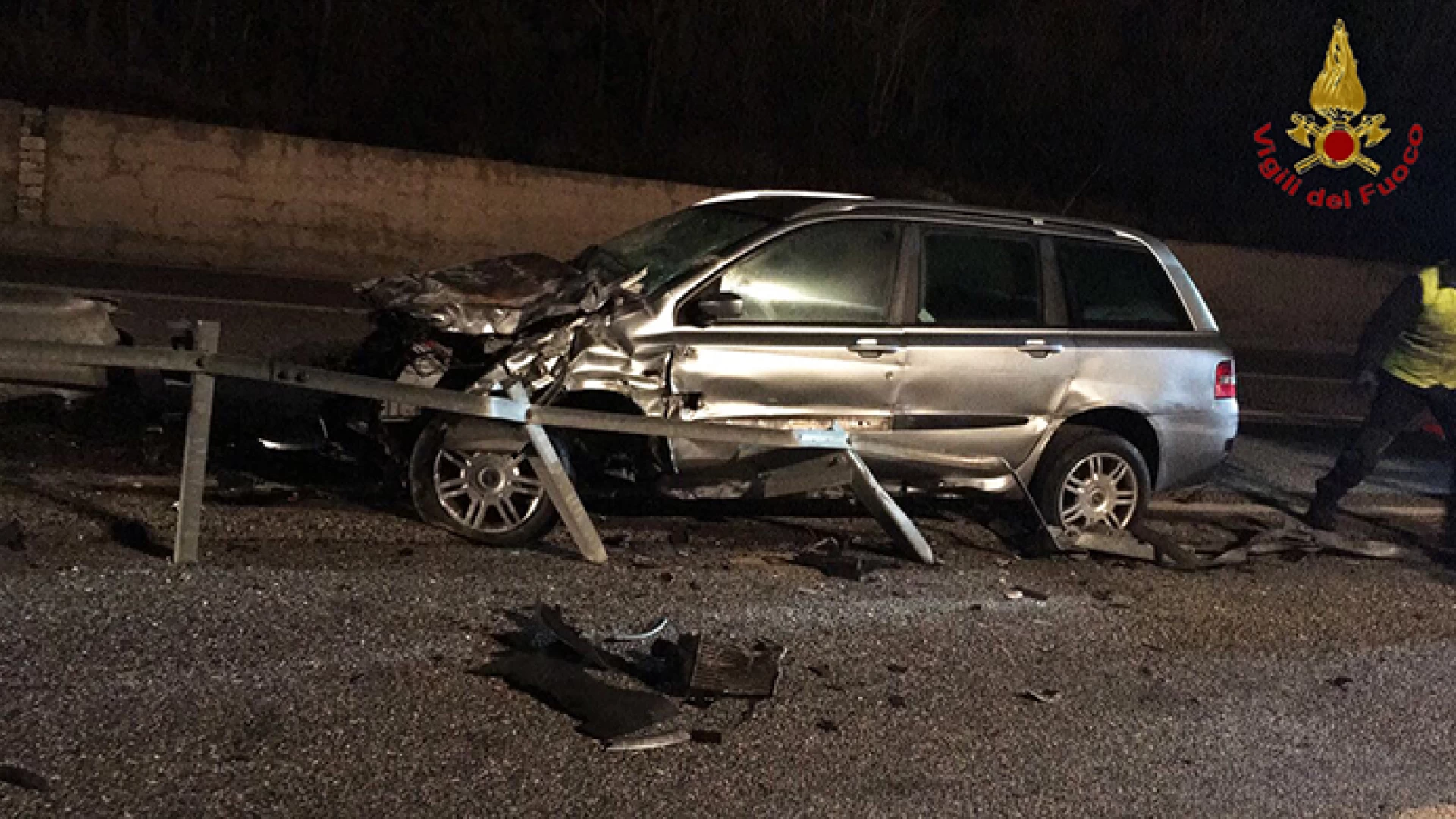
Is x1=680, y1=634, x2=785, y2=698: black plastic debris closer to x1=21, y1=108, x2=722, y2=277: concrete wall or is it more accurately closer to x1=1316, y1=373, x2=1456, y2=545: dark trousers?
x1=1316, y1=373, x2=1456, y2=545: dark trousers

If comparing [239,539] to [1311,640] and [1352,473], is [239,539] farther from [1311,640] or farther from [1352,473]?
[1352,473]

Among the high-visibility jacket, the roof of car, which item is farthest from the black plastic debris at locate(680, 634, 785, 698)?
the high-visibility jacket

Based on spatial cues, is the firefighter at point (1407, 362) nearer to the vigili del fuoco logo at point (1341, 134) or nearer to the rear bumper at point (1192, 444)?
the rear bumper at point (1192, 444)

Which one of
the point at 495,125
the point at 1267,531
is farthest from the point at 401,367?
the point at 495,125

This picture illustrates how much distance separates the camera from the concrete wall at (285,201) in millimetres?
17250

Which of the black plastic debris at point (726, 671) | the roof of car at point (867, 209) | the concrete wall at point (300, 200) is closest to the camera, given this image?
the black plastic debris at point (726, 671)

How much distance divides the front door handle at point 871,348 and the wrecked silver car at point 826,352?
0.4 inches

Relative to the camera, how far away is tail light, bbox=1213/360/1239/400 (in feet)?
27.8

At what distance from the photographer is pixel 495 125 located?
23094mm

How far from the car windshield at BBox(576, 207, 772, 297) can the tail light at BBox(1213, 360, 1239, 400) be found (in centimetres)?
275

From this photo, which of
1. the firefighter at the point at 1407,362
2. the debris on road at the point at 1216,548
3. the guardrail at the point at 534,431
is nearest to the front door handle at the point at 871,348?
the guardrail at the point at 534,431

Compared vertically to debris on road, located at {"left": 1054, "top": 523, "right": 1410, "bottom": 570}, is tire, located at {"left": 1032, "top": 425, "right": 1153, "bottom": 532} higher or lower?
higher

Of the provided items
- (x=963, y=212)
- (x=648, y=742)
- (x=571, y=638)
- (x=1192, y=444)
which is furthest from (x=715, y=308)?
(x=1192, y=444)

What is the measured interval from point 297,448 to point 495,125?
1615cm
